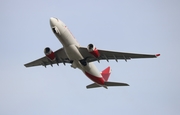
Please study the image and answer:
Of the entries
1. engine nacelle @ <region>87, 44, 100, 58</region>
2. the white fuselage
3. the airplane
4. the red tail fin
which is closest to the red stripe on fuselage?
the airplane

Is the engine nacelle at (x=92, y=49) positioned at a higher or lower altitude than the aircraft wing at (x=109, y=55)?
higher

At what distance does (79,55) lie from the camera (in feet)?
144

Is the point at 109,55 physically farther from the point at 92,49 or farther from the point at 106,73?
the point at 106,73

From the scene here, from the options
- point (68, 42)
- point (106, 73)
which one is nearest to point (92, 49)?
point (68, 42)

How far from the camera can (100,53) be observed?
45.3m

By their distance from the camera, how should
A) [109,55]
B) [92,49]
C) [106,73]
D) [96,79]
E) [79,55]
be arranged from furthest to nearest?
[106,73]
[96,79]
[109,55]
[79,55]
[92,49]

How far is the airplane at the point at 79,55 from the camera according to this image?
41.9 meters

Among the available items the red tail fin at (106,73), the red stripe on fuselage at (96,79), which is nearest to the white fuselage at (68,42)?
the red stripe on fuselage at (96,79)

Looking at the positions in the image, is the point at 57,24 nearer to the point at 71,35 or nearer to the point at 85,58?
the point at 71,35

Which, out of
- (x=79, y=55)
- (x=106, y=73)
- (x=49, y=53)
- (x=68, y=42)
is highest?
(x=68, y=42)

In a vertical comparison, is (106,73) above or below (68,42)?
below

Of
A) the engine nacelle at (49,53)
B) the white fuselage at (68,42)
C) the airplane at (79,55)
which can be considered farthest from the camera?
the engine nacelle at (49,53)

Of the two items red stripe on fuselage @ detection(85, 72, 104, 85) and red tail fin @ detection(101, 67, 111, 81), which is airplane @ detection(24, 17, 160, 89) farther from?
red tail fin @ detection(101, 67, 111, 81)

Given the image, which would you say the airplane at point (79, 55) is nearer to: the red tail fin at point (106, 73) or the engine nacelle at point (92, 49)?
the engine nacelle at point (92, 49)
